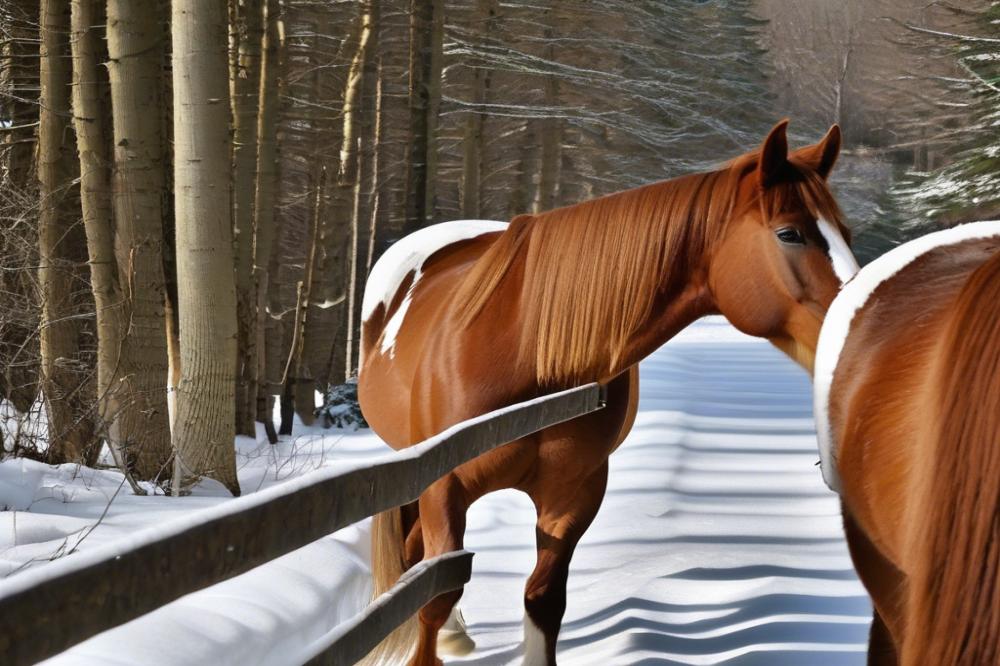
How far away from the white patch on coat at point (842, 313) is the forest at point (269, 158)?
A: 4327 millimetres

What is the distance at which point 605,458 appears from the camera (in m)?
4.20

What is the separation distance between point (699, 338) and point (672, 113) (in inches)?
209

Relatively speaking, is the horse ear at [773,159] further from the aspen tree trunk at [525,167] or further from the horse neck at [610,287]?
the aspen tree trunk at [525,167]

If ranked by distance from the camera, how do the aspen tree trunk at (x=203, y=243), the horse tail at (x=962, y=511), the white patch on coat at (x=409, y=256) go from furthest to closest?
1. the aspen tree trunk at (x=203, y=243)
2. the white patch on coat at (x=409, y=256)
3. the horse tail at (x=962, y=511)

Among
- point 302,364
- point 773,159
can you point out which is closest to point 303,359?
point 302,364

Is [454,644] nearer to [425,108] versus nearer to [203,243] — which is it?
[203,243]

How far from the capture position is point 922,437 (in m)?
2.11

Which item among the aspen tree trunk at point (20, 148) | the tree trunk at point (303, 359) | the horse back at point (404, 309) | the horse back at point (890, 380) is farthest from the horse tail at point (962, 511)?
the tree trunk at point (303, 359)

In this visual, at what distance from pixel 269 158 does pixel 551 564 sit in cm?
919

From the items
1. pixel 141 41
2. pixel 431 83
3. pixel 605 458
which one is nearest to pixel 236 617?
pixel 605 458

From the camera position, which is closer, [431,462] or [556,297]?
[431,462]

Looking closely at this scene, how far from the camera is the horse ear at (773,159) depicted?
345cm

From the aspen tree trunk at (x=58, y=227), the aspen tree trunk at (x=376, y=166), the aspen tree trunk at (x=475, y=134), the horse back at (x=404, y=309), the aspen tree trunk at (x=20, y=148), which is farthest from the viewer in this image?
the aspen tree trunk at (x=475, y=134)

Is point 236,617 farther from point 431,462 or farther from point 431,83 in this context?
point 431,83
